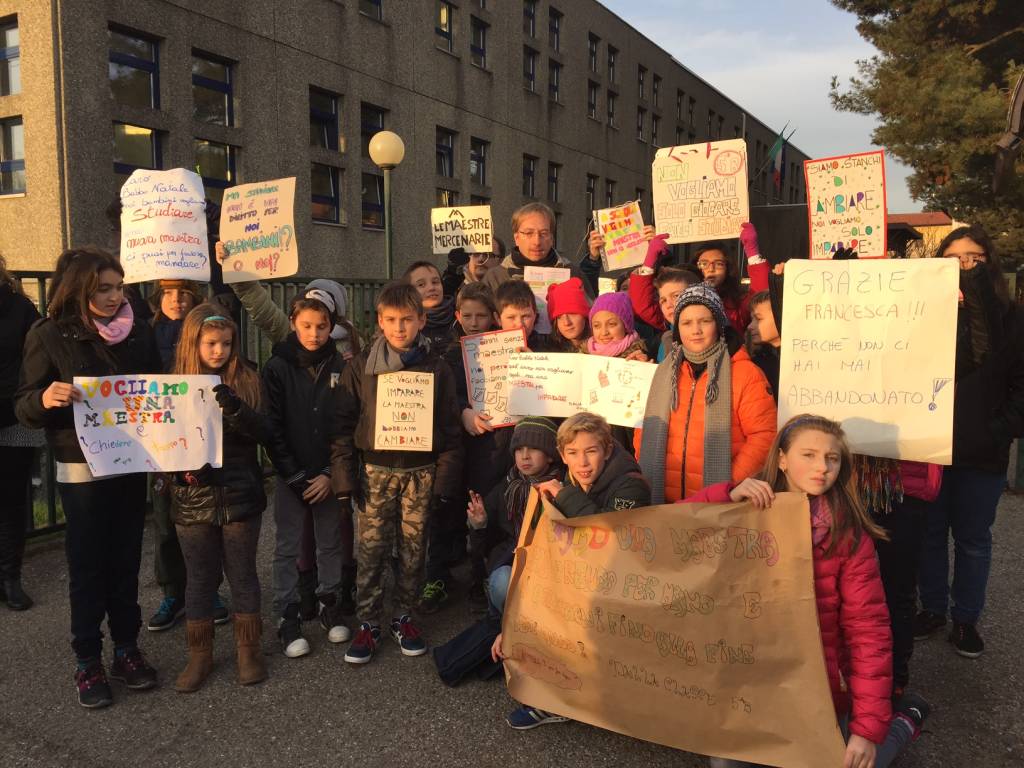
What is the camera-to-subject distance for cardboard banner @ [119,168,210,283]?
175 inches

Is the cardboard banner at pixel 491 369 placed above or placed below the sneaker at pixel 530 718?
above

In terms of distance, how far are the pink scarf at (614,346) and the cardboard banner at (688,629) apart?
1.28 m

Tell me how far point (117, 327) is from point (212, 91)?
12.2 metres

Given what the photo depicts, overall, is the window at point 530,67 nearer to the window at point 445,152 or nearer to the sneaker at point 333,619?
the window at point 445,152

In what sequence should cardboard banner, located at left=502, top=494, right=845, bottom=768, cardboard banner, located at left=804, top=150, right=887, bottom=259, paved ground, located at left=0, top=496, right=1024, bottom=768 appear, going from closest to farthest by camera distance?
cardboard banner, located at left=502, top=494, right=845, bottom=768
paved ground, located at left=0, top=496, right=1024, bottom=768
cardboard banner, located at left=804, top=150, right=887, bottom=259

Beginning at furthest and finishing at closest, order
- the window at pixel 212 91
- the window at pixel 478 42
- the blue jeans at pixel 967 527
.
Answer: the window at pixel 478 42
the window at pixel 212 91
the blue jeans at pixel 967 527

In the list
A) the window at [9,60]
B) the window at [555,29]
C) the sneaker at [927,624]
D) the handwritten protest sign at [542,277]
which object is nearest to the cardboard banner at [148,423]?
the handwritten protest sign at [542,277]

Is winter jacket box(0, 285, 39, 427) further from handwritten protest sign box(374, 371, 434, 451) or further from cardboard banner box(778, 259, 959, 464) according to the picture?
cardboard banner box(778, 259, 959, 464)

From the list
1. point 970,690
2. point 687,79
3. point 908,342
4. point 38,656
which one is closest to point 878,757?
point 970,690

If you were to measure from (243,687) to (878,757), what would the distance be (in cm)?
264

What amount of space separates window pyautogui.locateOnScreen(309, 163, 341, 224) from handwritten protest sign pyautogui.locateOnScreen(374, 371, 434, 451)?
1306 centimetres

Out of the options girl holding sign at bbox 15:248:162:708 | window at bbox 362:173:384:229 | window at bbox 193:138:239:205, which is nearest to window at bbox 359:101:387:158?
window at bbox 362:173:384:229

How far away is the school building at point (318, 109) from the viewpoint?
1166 cm

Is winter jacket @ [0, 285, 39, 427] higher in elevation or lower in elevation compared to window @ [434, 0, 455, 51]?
lower
